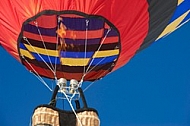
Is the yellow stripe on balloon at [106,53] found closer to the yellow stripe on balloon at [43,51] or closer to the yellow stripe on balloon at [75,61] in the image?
the yellow stripe on balloon at [75,61]

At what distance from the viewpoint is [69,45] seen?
2.06 metres

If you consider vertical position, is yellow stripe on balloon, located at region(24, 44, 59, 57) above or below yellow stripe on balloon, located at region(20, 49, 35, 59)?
below

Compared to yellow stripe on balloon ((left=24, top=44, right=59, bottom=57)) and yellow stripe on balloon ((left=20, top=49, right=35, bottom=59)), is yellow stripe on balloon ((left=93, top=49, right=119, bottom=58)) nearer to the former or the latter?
yellow stripe on balloon ((left=24, top=44, right=59, bottom=57))

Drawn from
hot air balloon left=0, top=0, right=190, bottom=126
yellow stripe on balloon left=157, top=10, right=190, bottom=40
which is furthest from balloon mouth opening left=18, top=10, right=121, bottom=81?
yellow stripe on balloon left=157, top=10, right=190, bottom=40

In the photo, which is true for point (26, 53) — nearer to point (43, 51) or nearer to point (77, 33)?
point (43, 51)

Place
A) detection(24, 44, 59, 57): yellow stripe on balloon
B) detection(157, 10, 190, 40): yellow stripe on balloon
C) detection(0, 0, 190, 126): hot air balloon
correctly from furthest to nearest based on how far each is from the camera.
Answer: detection(157, 10, 190, 40): yellow stripe on balloon
detection(24, 44, 59, 57): yellow stripe on balloon
detection(0, 0, 190, 126): hot air balloon

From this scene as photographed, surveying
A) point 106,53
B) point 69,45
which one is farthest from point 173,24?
point 69,45

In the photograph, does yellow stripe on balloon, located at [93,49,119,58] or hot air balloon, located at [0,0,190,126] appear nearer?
hot air balloon, located at [0,0,190,126]

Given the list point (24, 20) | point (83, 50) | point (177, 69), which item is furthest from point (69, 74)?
point (177, 69)

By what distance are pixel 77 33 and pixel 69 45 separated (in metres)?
0.07

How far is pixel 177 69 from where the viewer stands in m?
3.04

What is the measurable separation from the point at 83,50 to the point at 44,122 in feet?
1.29

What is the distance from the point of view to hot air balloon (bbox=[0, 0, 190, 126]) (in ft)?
6.28

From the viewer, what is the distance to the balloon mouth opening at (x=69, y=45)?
1.97 metres
